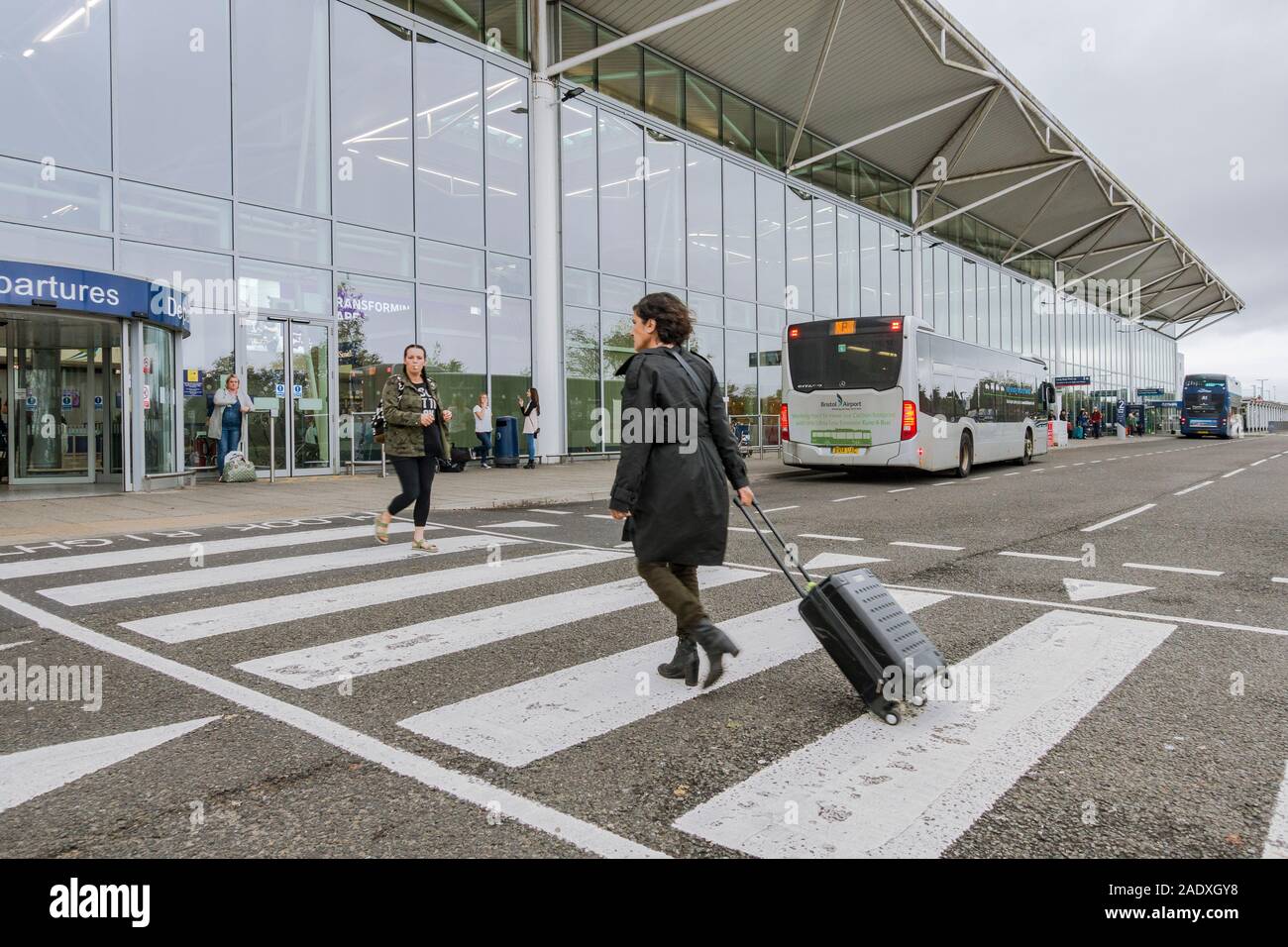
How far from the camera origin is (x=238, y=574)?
681cm

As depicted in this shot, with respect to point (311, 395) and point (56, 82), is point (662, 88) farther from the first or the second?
point (56, 82)

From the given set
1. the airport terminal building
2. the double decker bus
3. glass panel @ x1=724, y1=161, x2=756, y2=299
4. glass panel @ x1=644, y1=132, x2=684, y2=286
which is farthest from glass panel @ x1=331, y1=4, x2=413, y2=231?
the double decker bus

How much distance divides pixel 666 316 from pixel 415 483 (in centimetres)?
479

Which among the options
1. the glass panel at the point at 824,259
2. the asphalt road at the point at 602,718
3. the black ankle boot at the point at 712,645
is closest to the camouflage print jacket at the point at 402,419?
the asphalt road at the point at 602,718

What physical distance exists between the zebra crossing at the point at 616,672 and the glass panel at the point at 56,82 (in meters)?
10.2

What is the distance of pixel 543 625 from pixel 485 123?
18.4 metres

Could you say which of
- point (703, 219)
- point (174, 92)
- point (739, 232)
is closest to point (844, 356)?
point (703, 219)

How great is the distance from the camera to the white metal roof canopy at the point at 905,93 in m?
23.3

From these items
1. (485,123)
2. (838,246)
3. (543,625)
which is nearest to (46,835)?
(543,625)

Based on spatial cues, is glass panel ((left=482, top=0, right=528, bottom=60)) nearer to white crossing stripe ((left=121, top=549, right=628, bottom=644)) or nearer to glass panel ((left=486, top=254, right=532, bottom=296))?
glass panel ((left=486, top=254, right=532, bottom=296))

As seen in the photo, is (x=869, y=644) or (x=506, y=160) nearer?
(x=869, y=644)

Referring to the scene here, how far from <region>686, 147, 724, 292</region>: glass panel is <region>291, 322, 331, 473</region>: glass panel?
11982mm

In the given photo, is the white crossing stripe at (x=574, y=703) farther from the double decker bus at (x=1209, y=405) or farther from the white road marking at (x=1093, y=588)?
the double decker bus at (x=1209, y=405)

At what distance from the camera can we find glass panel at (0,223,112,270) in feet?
44.5
